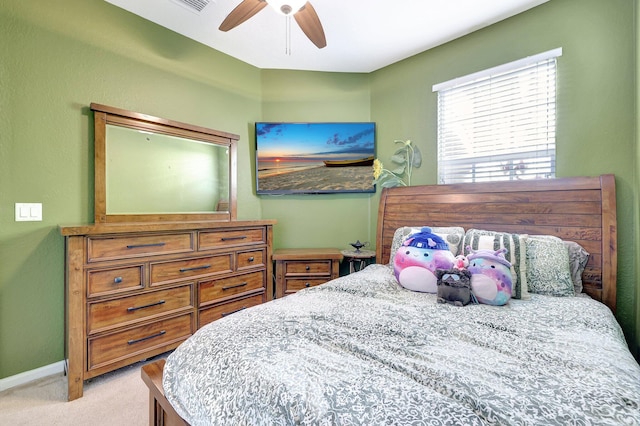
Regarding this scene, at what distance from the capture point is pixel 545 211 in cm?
211

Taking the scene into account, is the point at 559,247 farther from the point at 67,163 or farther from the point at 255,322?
the point at 67,163

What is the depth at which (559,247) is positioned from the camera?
1.84 metres

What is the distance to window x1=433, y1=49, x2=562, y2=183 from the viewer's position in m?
2.28

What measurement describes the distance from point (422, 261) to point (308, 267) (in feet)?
4.39

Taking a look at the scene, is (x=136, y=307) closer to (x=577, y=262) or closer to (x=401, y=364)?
(x=401, y=364)

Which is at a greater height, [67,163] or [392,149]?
[392,149]

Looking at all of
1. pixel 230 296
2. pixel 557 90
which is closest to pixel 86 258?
pixel 230 296

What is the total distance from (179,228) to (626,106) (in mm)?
3216

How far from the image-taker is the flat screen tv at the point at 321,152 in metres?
3.28

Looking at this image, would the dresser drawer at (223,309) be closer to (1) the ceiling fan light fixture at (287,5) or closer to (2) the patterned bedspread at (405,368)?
(2) the patterned bedspread at (405,368)

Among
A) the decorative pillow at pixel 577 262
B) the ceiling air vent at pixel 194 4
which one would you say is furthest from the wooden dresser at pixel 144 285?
the decorative pillow at pixel 577 262

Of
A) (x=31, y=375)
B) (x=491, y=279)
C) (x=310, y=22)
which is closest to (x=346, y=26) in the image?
(x=310, y=22)

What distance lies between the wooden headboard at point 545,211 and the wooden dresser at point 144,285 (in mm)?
1742

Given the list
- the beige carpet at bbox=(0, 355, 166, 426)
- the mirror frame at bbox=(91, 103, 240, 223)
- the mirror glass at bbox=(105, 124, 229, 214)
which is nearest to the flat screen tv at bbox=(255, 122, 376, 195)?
the mirror frame at bbox=(91, 103, 240, 223)
